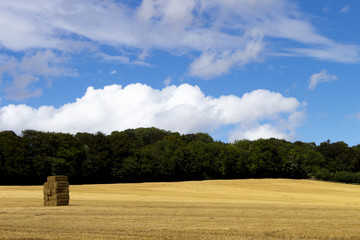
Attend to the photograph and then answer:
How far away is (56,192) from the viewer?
33062 mm

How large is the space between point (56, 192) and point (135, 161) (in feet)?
192

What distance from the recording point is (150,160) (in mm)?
92438

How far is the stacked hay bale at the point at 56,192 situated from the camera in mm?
33062

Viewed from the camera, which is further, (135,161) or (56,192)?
(135,161)

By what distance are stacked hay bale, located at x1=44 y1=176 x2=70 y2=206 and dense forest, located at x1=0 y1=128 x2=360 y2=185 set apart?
158 ft

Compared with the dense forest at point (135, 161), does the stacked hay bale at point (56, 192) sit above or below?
below

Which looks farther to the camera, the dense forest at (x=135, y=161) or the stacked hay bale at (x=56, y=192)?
the dense forest at (x=135, y=161)

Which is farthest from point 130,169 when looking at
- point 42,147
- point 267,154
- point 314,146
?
point 314,146

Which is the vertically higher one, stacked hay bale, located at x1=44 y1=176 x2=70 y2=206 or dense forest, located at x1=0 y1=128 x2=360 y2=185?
dense forest, located at x1=0 y1=128 x2=360 y2=185

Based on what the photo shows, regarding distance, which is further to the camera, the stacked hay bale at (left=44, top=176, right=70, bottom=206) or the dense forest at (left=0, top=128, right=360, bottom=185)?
the dense forest at (left=0, top=128, right=360, bottom=185)

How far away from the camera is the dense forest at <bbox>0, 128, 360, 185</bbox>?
81.8 meters

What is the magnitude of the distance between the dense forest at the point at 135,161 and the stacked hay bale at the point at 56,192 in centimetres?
4824

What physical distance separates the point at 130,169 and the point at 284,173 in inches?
1505

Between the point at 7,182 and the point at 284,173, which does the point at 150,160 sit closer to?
the point at 7,182
